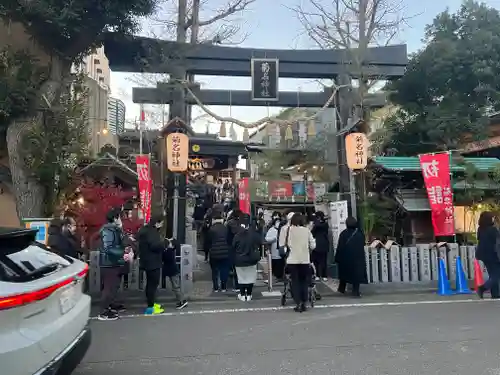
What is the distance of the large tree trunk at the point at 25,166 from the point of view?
1209 centimetres

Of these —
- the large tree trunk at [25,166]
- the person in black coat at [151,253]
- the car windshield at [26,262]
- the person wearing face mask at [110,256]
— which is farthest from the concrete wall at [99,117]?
the car windshield at [26,262]

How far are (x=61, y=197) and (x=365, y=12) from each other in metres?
11.3

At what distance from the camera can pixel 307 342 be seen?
641 cm

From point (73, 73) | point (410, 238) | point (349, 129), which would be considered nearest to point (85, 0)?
point (73, 73)

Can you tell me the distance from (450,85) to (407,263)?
11.2 m

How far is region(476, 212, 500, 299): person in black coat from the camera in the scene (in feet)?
31.2

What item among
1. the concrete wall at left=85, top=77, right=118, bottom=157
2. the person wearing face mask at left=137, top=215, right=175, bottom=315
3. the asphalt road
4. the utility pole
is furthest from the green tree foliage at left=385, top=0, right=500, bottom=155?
the concrete wall at left=85, top=77, right=118, bottom=157

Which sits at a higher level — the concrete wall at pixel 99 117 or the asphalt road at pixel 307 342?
the concrete wall at pixel 99 117

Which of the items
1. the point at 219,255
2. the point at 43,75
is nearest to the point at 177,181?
the point at 219,255

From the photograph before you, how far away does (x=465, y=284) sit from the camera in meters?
10.6

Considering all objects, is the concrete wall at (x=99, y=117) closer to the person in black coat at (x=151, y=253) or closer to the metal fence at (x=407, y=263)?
the person in black coat at (x=151, y=253)

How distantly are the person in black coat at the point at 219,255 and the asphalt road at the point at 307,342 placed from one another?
1.72 m

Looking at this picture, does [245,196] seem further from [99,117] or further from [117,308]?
[99,117]

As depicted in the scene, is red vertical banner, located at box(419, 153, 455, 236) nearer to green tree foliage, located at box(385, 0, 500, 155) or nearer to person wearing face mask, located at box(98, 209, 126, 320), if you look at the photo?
green tree foliage, located at box(385, 0, 500, 155)
